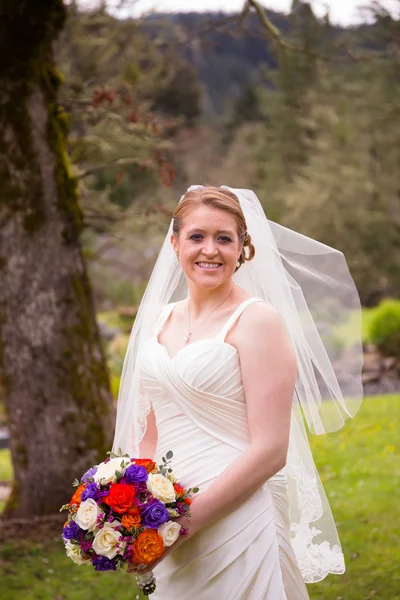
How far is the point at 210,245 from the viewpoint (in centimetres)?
268

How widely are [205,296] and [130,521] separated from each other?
0.89 metres

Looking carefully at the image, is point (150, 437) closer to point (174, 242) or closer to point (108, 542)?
point (108, 542)

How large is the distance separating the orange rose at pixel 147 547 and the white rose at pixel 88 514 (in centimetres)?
15

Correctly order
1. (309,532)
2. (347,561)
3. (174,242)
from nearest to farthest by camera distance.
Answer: (174,242)
(309,532)
(347,561)

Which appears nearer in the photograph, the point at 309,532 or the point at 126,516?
the point at 126,516

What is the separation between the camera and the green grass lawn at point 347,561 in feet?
16.4

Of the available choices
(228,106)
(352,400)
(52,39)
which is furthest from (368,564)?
(228,106)

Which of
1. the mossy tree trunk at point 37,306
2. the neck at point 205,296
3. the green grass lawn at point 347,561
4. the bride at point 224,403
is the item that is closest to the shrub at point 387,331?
the green grass lawn at point 347,561

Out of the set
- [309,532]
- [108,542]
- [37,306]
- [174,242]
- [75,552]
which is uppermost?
[174,242]

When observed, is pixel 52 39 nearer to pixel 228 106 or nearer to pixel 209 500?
pixel 209 500

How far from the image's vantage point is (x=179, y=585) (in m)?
2.65

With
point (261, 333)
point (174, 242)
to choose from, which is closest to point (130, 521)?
point (261, 333)

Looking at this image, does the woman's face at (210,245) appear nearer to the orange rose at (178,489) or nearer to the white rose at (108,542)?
the orange rose at (178,489)

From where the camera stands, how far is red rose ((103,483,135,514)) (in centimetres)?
237
